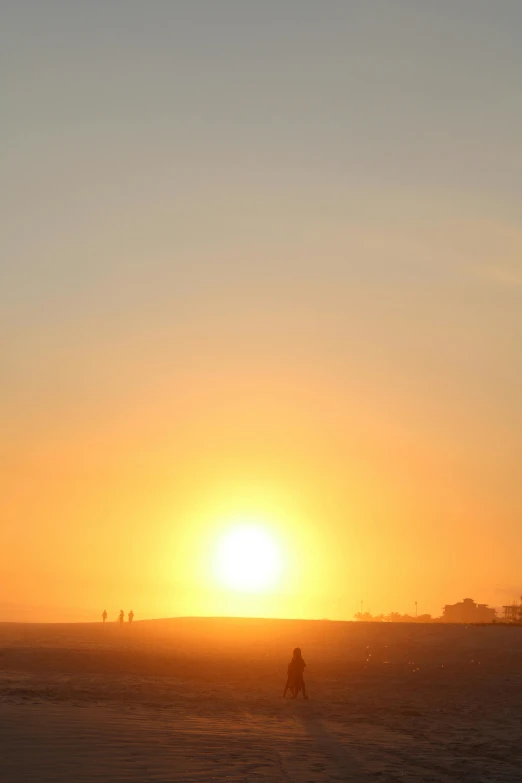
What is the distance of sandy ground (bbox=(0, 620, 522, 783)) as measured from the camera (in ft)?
47.6

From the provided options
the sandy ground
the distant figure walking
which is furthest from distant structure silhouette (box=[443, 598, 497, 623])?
the distant figure walking

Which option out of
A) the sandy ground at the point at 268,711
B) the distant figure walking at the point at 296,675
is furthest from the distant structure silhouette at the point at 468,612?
the distant figure walking at the point at 296,675

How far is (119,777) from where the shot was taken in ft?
42.1

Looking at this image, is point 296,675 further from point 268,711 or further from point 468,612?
point 468,612

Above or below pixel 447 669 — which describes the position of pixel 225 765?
below

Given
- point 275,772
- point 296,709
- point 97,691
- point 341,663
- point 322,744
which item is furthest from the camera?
point 341,663

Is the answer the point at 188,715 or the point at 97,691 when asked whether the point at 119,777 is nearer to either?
the point at 188,715

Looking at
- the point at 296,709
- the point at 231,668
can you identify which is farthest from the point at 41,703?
the point at 231,668

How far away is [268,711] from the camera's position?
2380cm

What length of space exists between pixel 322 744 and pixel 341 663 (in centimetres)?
1972

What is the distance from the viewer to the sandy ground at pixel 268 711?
14.5 m

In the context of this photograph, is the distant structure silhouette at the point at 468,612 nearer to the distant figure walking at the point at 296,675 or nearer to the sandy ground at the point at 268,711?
the sandy ground at the point at 268,711

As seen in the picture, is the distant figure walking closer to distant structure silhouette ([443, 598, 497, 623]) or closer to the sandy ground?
the sandy ground

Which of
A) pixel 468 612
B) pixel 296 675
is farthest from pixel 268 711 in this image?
pixel 468 612
